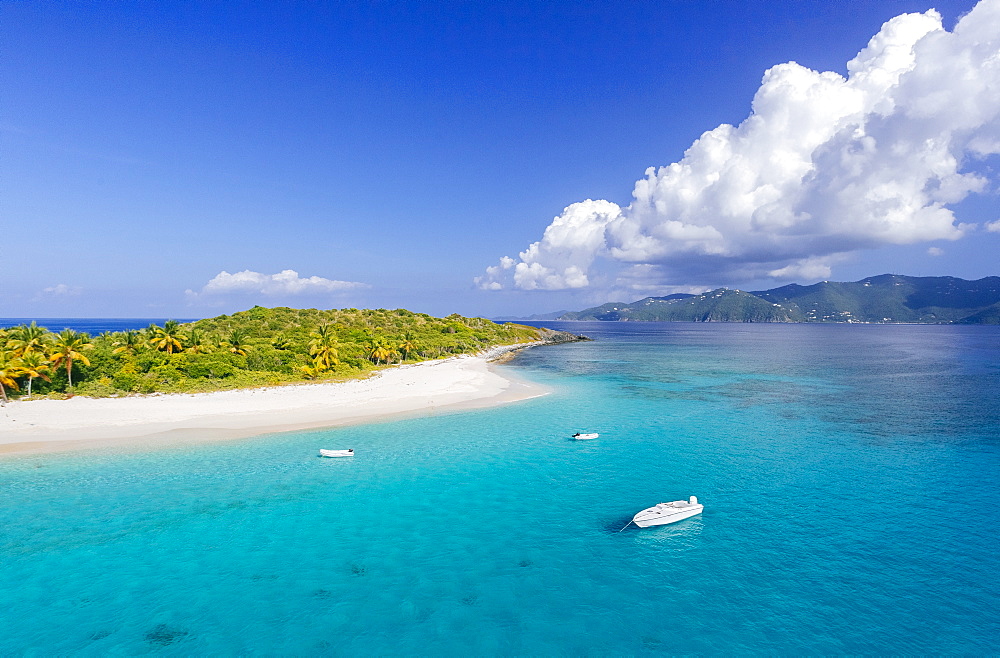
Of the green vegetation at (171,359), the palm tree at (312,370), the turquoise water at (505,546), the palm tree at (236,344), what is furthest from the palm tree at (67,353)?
the turquoise water at (505,546)

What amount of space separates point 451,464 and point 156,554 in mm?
18965

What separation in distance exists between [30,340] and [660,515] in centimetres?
7890

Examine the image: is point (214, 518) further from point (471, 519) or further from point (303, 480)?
point (471, 519)

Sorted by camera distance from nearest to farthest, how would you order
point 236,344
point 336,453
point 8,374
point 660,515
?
point 660,515, point 336,453, point 8,374, point 236,344

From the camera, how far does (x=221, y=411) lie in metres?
48.6

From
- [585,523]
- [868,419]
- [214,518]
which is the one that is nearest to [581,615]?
[585,523]

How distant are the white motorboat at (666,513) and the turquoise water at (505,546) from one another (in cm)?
56

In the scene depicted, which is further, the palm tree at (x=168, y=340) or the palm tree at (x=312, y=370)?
the palm tree at (x=312, y=370)

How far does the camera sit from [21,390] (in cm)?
5200

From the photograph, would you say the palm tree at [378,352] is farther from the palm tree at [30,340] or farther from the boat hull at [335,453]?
the boat hull at [335,453]

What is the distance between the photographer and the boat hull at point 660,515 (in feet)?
80.5

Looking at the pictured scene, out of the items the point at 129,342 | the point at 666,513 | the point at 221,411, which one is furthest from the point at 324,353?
the point at 666,513

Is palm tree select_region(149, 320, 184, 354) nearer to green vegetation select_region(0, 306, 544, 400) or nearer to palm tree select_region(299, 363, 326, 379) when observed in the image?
green vegetation select_region(0, 306, 544, 400)

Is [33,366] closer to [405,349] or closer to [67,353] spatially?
[67,353]
